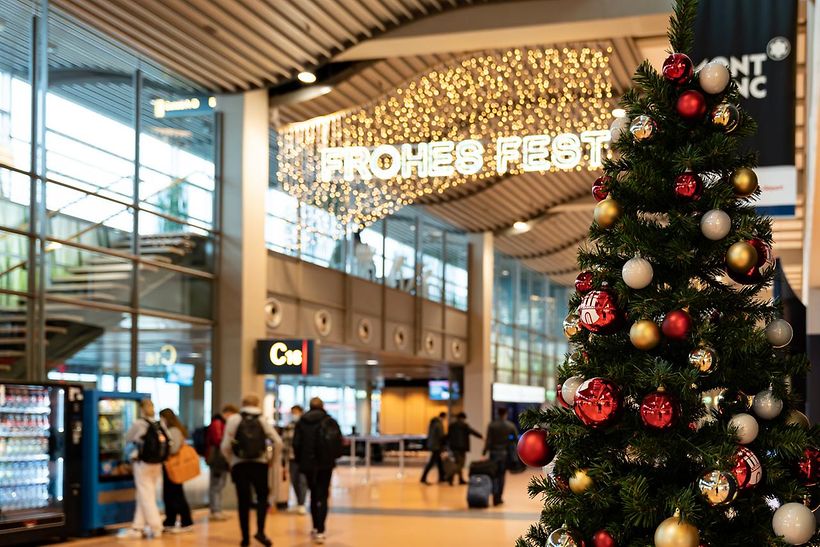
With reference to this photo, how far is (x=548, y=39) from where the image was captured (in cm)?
1379

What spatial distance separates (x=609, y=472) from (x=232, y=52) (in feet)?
38.2

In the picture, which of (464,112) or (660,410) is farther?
(464,112)

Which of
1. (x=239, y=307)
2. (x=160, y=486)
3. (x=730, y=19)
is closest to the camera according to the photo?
(x=730, y=19)

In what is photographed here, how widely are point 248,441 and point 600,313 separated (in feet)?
23.7

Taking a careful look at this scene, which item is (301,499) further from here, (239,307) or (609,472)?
(609,472)

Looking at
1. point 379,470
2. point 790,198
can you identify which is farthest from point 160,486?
point 379,470

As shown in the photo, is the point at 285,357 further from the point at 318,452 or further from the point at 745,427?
the point at 745,427

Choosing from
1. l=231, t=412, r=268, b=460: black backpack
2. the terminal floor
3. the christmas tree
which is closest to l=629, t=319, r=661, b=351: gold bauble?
the christmas tree

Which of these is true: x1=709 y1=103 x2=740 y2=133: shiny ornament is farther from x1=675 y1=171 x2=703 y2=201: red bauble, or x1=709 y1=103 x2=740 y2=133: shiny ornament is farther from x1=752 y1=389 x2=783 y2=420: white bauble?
x1=752 y1=389 x2=783 y2=420: white bauble

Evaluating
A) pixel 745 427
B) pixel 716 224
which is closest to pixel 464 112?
pixel 716 224

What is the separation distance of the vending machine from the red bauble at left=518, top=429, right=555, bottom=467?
341 inches

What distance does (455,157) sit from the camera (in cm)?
1441

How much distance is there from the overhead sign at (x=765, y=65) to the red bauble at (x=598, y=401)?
4.15 m

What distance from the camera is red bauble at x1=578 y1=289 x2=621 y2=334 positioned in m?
3.46
